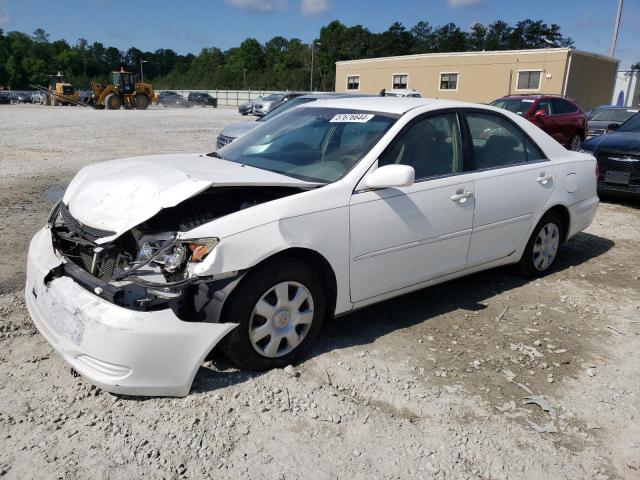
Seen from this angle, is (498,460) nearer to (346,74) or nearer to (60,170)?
(60,170)

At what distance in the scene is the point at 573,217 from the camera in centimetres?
512

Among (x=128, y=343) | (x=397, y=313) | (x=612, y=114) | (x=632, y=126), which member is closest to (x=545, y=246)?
(x=397, y=313)

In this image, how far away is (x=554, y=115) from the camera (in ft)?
42.2

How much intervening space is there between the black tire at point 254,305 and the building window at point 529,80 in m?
39.9

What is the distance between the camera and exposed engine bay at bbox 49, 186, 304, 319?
273 cm

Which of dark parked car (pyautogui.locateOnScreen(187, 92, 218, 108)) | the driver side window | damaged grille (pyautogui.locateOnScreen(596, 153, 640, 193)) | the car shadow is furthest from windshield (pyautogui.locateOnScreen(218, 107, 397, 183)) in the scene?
dark parked car (pyautogui.locateOnScreen(187, 92, 218, 108))

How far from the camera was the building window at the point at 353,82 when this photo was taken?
167 ft

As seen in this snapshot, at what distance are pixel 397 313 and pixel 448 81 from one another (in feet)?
141

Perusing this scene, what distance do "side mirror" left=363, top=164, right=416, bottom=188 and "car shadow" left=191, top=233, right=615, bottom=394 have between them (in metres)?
1.11

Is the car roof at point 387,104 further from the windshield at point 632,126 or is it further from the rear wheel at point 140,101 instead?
the rear wheel at point 140,101

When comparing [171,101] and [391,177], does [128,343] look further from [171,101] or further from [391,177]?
[171,101]

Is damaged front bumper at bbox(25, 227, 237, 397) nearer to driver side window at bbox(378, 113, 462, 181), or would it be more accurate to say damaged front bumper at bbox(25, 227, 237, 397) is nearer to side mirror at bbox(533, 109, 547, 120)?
driver side window at bbox(378, 113, 462, 181)

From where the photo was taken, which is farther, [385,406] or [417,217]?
[417,217]

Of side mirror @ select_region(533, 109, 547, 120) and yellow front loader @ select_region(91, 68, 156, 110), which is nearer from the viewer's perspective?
side mirror @ select_region(533, 109, 547, 120)
